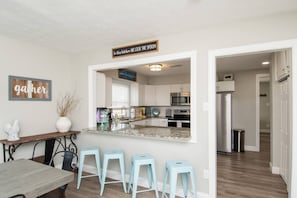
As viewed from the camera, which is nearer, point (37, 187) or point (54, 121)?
point (37, 187)

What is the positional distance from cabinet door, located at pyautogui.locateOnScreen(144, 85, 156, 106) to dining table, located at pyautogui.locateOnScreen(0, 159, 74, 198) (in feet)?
14.5

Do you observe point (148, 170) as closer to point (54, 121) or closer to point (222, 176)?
point (222, 176)

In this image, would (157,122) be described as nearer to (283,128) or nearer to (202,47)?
(283,128)

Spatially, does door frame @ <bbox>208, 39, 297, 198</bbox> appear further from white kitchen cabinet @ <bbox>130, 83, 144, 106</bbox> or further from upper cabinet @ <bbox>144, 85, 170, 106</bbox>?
upper cabinet @ <bbox>144, 85, 170, 106</bbox>

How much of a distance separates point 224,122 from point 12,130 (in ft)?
16.1

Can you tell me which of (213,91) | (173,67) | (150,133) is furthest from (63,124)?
(173,67)

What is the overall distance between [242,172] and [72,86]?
4.07 m

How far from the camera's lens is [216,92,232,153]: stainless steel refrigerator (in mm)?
4688

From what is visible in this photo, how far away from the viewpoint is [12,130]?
2477 millimetres

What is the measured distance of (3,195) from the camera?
119 cm

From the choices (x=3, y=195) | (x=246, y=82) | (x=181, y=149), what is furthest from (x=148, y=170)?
(x=246, y=82)

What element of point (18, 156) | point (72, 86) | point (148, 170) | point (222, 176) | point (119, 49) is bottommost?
point (222, 176)

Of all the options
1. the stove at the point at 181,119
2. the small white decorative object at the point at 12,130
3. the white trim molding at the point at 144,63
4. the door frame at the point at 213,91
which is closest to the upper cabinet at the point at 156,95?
the stove at the point at 181,119

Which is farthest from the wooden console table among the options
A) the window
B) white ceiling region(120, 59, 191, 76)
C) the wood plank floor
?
the wood plank floor
